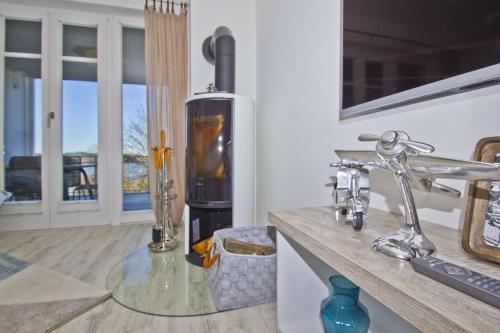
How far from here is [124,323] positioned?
50.1 inches

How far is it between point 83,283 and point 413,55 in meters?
2.00

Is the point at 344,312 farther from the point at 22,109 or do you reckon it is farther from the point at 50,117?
the point at 22,109

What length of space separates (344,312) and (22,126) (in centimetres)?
359

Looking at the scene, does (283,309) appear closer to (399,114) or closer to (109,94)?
(399,114)

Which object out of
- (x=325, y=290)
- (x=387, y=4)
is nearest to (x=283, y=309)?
(x=325, y=290)

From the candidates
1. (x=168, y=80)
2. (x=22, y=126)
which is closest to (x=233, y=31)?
(x=168, y=80)

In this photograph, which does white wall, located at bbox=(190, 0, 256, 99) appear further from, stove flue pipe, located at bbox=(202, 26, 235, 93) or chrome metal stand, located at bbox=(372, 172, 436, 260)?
chrome metal stand, located at bbox=(372, 172, 436, 260)

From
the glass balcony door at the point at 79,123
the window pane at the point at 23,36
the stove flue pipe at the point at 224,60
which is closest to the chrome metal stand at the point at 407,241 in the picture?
the stove flue pipe at the point at 224,60

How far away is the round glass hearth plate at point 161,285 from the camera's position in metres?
1.41

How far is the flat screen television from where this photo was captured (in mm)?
583

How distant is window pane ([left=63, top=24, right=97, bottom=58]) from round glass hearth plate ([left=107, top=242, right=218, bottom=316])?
2.38 m

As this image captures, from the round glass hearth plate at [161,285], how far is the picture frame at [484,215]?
121 cm

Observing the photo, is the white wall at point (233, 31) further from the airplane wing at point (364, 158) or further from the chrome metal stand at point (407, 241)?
the chrome metal stand at point (407, 241)

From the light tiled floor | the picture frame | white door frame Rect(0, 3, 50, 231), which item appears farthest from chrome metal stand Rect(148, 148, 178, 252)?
the picture frame
